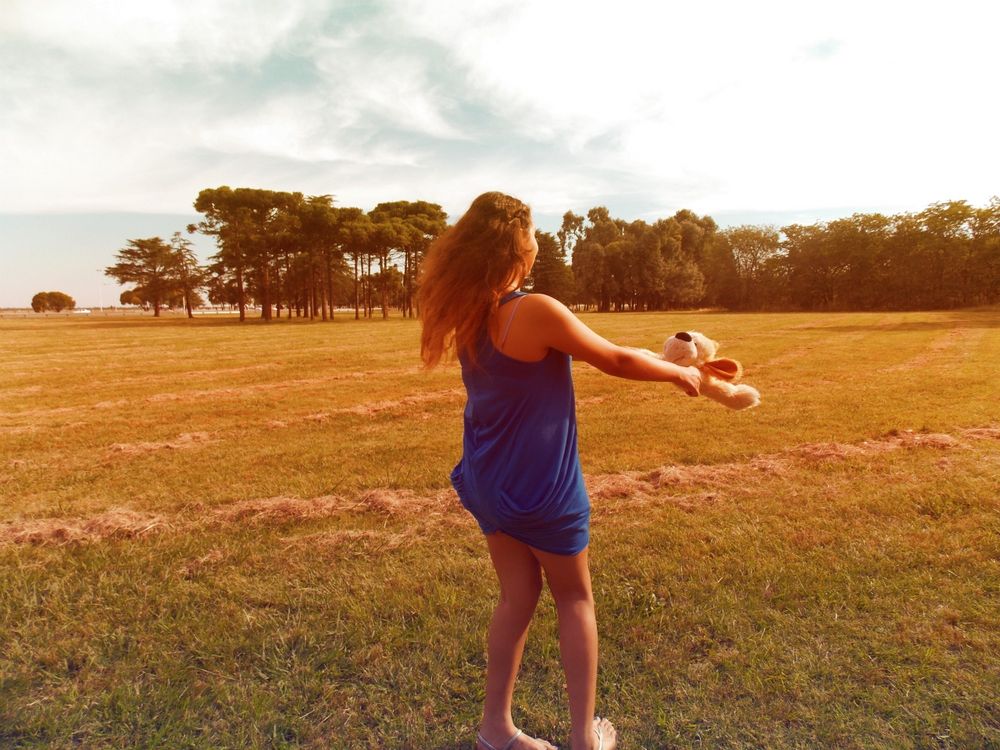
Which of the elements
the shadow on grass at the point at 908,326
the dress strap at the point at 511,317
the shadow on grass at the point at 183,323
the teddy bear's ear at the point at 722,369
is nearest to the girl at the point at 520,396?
the dress strap at the point at 511,317

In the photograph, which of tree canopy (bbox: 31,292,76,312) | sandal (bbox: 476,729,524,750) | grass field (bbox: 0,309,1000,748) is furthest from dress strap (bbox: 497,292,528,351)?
tree canopy (bbox: 31,292,76,312)

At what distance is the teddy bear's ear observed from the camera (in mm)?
2443

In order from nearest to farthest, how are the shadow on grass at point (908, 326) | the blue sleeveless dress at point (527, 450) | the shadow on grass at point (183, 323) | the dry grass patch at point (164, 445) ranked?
the blue sleeveless dress at point (527, 450)
the dry grass patch at point (164, 445)
the shadow on grass at point (908, 326)
the shadow on grass at point (183, 323)

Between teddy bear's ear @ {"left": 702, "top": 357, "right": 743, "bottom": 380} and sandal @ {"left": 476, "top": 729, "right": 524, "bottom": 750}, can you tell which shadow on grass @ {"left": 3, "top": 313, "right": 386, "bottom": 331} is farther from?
teddy bear's ear @ {"left": 702, "top": 357, "right": 743, "bottom": 380}

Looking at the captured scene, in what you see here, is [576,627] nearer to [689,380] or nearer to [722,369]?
[689,380]

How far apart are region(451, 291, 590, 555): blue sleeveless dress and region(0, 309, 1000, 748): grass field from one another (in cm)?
110

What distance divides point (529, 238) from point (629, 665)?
212cm

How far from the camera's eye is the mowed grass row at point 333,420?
6.02 meters

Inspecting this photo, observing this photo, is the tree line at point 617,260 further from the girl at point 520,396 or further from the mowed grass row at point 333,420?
the girl at point 520,396

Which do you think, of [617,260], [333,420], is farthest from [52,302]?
[333,420]

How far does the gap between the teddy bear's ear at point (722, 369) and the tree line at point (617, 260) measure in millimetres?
44705

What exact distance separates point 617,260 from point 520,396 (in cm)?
→ 7333

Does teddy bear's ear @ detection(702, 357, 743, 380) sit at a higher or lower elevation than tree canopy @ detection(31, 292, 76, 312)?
lower

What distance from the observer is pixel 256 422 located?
8.97 meters
